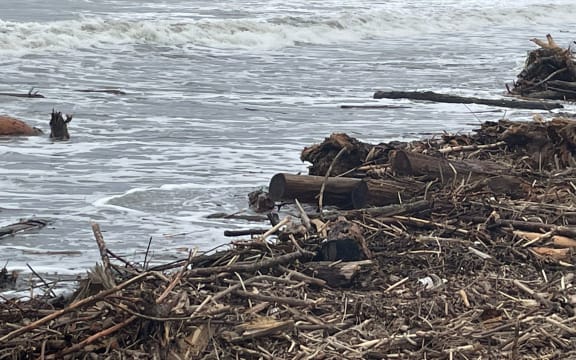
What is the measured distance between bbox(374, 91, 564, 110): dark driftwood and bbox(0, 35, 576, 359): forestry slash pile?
230 inches

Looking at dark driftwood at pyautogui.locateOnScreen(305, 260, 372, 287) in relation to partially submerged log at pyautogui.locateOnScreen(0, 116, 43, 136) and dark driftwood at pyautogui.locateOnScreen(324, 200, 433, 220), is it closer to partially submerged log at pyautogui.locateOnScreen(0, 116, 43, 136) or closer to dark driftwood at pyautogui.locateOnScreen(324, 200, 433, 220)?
dark driftwood at pyautogui.locateOnScreen(324, 200, 433, 220)

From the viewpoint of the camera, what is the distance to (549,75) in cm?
1407

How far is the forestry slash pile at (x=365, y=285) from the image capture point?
13.2 feet

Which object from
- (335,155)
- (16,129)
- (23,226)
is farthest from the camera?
(16,129)

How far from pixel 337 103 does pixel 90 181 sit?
594 centimetres

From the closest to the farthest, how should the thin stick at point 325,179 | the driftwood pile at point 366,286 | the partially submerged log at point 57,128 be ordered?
the driftwood pile at point 366,286, the thin stick at point 325,179, the partially submerged log at point 57,128

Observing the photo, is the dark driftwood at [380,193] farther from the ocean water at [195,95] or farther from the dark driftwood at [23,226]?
the dark driftwood at [23,226]

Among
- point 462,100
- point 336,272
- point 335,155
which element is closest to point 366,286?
point 336,272

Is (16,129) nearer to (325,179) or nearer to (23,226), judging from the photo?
(23,226)

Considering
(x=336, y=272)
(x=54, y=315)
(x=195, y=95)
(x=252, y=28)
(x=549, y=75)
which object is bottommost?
(x=252, y=28)

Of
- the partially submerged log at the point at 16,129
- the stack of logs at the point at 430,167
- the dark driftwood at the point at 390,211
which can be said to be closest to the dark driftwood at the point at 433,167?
the stack of logs at the point at 430,167

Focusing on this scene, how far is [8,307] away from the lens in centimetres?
418

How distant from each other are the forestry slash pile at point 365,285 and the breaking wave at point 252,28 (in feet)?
51.1

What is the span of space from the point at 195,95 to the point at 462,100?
3.90m
